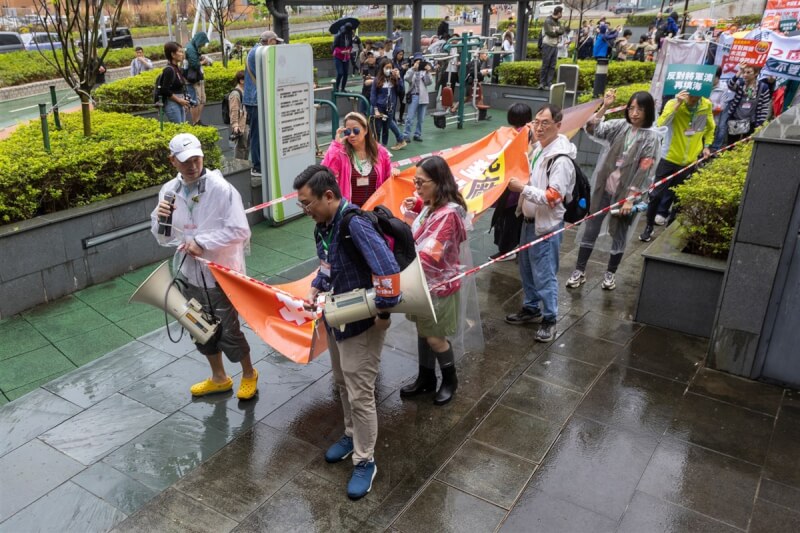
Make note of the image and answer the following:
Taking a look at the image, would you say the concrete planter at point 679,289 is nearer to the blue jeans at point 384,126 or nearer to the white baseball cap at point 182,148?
the white baseball cap at point 182,148

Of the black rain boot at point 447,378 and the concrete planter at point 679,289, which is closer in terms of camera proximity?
the black rain boot at point 447,378

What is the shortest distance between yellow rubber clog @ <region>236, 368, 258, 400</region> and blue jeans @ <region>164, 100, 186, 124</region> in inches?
286

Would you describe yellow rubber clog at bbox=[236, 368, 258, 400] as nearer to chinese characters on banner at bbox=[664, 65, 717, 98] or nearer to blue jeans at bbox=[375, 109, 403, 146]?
chinese characters on banner at bbox=[664, 65, 717, 98]

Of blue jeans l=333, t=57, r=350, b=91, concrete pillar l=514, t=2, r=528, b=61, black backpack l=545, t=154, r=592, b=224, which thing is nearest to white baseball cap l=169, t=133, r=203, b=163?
black backpack l=545, t=154, r=592, b=224

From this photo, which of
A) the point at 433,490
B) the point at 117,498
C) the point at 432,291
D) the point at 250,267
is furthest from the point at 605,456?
the point at 250,267

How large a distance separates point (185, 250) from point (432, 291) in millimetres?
1631

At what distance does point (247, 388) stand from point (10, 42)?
28.5m

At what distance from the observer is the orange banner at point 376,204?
4.40 meters

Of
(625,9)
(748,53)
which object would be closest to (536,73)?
(748,53)

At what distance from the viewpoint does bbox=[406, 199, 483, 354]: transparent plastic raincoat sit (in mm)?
4359

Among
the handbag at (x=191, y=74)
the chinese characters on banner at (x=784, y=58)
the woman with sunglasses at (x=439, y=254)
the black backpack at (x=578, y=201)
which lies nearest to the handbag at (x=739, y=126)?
the chinese characters on banner at (x=784, y=58)

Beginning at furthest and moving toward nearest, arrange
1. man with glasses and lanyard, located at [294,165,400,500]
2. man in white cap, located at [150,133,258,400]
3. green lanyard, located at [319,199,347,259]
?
man in white cap, located at [150,133,258,400], green lanyard, located at [319,199,347,259], man with glasses and lanyard, located at [294,165,400,500]

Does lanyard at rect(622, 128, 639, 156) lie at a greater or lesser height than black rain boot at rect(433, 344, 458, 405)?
greater

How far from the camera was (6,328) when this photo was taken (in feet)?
18.9
